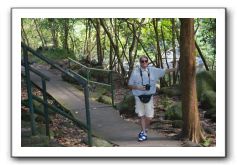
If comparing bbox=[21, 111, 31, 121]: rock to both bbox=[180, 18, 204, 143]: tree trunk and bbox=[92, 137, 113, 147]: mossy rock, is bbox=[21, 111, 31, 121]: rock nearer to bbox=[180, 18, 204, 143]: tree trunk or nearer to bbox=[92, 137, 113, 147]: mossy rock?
bbox=[92, 137, 113, 147]: mossy rock

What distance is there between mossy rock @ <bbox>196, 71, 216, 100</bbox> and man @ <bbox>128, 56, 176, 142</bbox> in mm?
479

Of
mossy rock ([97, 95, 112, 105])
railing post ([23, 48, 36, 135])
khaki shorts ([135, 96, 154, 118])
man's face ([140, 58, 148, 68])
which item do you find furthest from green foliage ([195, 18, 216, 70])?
railing post ([23, 48, 36, 135])

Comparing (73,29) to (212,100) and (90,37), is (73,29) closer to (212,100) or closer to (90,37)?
(90,37)

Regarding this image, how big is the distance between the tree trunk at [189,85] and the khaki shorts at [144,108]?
36 cm

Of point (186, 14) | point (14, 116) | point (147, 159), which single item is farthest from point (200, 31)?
point (14, 116)

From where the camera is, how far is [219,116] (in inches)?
238

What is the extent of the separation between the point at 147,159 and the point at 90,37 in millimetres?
3090

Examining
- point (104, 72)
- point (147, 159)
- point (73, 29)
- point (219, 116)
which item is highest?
point (73, 29)

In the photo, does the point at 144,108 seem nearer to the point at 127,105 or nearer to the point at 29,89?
the point at 127,105

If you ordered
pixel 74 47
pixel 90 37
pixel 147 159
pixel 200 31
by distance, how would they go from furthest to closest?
pixel 90 37 → pixel 74 47 → pixel 200 31 → pixel 147 159

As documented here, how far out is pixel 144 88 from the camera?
20.6 ft

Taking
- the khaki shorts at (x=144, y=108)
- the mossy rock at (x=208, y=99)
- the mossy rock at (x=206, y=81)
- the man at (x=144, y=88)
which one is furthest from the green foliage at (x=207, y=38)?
the khaki shorts at (x=144, y=108)

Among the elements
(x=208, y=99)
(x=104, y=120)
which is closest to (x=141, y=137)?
(x=104, y=120)

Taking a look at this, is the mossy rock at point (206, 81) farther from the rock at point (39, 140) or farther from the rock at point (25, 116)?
the rock at point (25, 116)
